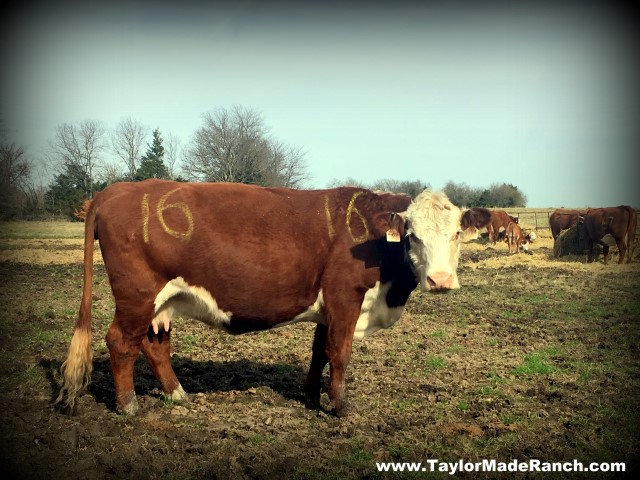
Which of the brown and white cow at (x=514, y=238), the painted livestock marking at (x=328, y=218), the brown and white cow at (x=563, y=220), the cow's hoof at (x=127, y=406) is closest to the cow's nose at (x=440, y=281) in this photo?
the painted livestock marking at (x=328, y=218)

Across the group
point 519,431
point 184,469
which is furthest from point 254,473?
point 519,431

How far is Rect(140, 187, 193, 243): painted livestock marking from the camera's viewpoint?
195 inches

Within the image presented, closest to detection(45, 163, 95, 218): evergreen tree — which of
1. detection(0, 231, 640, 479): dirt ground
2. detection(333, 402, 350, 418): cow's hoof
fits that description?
detection(0, 231, 640, 479): dirt ground

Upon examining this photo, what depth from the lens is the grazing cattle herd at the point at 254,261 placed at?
4.93 meters

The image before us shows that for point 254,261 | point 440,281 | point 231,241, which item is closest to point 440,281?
point 440,281

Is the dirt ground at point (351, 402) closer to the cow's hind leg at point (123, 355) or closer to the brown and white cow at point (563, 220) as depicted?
the cow's hind leg at point (123, 355)

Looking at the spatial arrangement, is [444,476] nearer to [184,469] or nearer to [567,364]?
[184,469]

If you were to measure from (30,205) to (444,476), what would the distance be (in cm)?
3287

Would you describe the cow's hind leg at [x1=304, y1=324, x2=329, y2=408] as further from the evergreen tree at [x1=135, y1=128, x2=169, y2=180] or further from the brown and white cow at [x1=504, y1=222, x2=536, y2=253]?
the evergreen tree at [x1=135, y1=128, x2=169, y2=180]

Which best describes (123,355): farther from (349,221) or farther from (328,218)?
(349,221)

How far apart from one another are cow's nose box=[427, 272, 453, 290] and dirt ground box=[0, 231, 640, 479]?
4.43 feet

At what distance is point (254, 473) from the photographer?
3.97 m

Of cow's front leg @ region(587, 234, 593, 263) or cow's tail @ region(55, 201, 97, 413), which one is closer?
cow's tail @ region(55, 201, 97, 413)

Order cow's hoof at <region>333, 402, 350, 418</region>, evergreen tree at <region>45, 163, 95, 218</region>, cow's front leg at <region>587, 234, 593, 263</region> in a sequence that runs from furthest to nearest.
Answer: evergreen tree at <region>45, 163, 95, 218</region> → cow's front leg at <region>587, 234, 593, 263</region> → cow's hoof at <region>333, 402, 350, 418</region>
